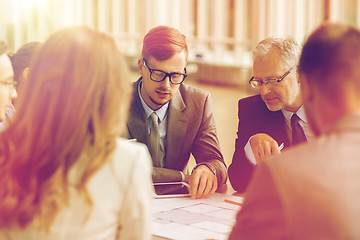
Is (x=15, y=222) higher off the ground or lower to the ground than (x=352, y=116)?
lower

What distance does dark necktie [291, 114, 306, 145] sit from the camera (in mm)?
2549

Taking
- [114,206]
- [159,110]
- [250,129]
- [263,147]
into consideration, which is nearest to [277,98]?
[250,129]

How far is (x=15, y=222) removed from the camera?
3.74 ft

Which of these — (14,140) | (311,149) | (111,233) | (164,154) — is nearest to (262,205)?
(311,149)

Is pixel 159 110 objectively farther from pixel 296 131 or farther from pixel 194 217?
pixel 194 217

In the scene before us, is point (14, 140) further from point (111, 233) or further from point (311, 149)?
point (311, 149)

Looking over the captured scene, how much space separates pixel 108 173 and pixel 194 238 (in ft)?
1.98

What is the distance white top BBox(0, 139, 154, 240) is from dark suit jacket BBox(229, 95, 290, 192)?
139 cm

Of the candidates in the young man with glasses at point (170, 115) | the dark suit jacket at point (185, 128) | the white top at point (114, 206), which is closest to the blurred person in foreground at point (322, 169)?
the white top at point (114, 206)

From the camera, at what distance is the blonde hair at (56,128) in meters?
1.14

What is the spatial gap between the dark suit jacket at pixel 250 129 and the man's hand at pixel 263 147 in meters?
0.23

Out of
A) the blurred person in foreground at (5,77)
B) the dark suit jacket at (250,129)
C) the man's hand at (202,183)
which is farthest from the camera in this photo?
the dark suit jacket at (250,129)

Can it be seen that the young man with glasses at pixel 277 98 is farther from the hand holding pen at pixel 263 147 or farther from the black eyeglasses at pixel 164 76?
the black eyeglasses at pixel 164 76

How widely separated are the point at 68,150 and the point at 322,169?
56 cm
